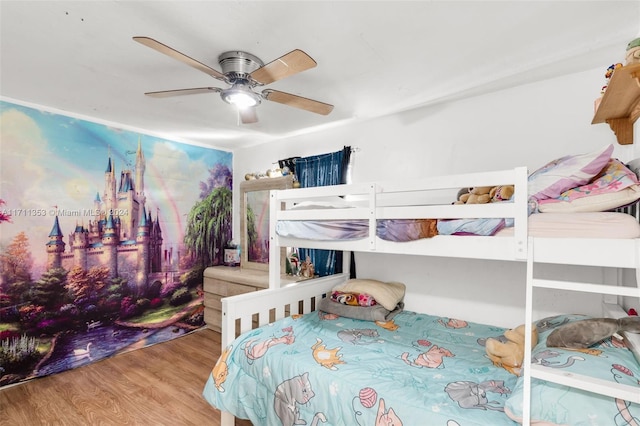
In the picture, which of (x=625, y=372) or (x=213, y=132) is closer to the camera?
(x=625, y=372)

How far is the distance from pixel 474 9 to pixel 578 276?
1812mm

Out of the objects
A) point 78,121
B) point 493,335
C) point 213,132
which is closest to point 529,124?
point 493,335

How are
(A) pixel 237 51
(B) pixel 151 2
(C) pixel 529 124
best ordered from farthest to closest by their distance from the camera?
(C) pixel 529 124 → (A) pixel 237 51 → (B) pixel 151 2

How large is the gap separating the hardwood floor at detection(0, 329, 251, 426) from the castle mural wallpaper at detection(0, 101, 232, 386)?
213mm

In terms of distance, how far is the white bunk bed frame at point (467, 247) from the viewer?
1153 mm

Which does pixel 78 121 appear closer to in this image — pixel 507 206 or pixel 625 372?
pixel 507 206

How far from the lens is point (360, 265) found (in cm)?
304

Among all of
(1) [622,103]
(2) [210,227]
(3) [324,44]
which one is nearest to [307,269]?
(2) [210,227]

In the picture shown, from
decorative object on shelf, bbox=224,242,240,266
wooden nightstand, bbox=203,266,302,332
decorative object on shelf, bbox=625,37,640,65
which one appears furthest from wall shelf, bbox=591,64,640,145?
decorative object on shelf, bbox=224,242,240,266

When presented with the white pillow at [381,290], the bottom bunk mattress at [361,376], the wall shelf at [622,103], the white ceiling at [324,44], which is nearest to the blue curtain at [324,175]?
the white pillow at [381,290]

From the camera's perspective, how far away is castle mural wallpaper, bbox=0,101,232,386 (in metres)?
2.53

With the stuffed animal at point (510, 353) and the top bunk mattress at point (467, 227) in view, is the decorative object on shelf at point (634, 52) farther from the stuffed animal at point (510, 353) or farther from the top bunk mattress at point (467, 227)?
the stuffed animal at point (510, 353)

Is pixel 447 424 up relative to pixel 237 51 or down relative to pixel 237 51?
down

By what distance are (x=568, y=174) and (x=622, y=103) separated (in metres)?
0.57
